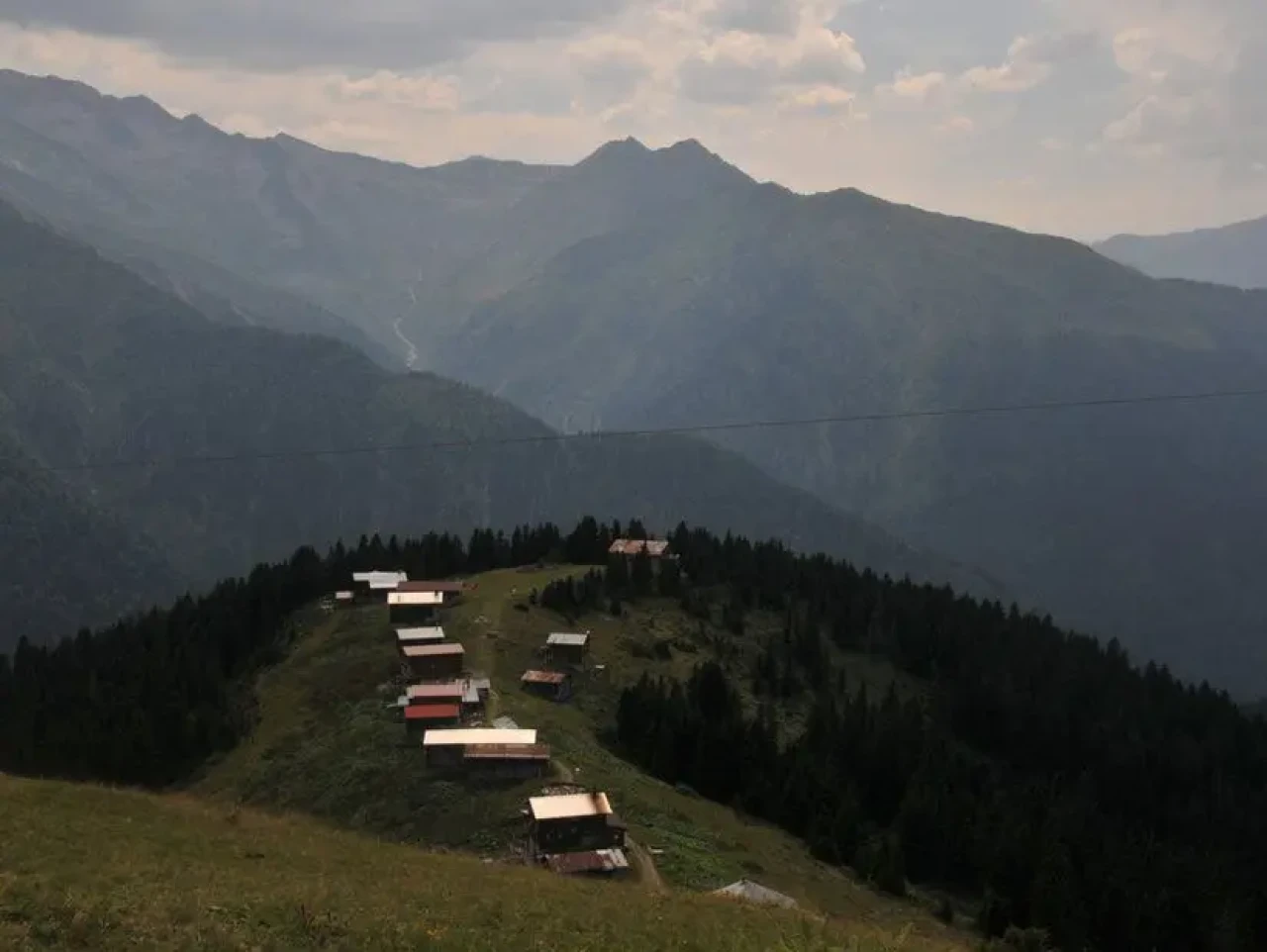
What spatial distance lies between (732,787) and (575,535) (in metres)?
75.1

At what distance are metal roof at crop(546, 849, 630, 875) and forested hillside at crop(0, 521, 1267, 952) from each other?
21.7 meters

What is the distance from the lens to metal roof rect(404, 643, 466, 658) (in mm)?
89994

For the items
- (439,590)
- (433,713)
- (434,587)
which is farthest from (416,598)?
(433,713)

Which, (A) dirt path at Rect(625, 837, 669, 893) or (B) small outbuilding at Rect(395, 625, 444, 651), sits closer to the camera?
(A) dirt path at Rect(625, 837, 669, 893)

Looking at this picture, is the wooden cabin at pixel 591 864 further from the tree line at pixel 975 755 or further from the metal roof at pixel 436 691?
the metal roof at pixel 436 691

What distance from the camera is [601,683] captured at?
99.0 m

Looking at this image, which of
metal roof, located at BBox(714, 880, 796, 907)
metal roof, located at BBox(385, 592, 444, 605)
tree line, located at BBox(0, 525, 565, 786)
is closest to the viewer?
metal roof, located at BBox(714, 880, 796, 907)

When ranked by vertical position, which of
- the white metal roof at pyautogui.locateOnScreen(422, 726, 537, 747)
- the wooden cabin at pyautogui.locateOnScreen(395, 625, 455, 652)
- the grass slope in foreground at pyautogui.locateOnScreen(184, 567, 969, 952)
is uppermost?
the wooden cabin at pyautogui.locateOnScreen(395, 625, 455, 652)

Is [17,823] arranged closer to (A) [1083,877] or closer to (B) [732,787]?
(B) [732,787]

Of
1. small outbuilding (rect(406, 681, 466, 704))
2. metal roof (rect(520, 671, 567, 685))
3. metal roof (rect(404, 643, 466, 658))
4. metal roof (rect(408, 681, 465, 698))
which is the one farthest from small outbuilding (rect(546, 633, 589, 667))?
metal roof (rect(408, 681, 465, 698))

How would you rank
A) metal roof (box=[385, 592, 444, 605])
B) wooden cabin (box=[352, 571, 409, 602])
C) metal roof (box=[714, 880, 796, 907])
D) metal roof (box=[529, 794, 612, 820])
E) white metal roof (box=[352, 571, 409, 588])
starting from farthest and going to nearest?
1. white metal roof (box=[352, 571, 409, 588])
2. wooden cabin (box=[352, 571, 409, 602])
3. metal roof (box=[385, 592, 444, 605])
4. metal roof (box=[529, 794, 612, 820])
5. metal roof (box=[714, 880, 796, 907])

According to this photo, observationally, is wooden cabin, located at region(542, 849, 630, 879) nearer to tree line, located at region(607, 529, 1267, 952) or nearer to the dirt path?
the dirt path

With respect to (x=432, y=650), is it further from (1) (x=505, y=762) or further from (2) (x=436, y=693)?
(1) (x=505, y=762)

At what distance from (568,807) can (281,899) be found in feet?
90.8
